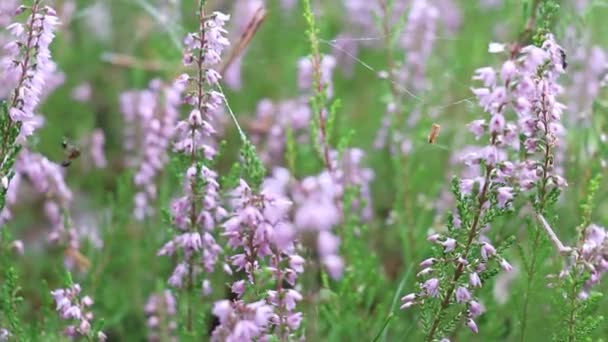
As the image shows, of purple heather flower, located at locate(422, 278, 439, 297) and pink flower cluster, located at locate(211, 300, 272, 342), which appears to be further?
purple heather flower, located at locate(422, 278, 439, 297)

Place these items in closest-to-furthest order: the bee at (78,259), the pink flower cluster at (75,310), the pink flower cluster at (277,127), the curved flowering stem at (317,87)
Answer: the pink flower cluster at (75,310) → the curved flowering stem at (317,87) → the bee at (78,259) → the pink flower cluster at (277,127)

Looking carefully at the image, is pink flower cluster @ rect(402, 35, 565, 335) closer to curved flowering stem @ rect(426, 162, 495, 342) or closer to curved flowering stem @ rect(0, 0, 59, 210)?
curved flowering stem @ rect(426, 162, 495, 342)

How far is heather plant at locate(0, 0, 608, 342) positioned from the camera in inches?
93.0

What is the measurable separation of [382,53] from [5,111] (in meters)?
4.04

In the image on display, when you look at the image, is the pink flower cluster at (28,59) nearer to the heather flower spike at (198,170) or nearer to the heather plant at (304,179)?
the heather plant at (304,179)

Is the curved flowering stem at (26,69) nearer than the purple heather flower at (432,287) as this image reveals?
No

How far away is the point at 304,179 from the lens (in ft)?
6.57

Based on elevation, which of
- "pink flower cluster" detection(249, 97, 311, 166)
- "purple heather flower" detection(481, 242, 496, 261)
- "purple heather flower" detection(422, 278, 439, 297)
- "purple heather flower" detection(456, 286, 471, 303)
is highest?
"pink flower cluster" detection(249, 97, 311, 166)

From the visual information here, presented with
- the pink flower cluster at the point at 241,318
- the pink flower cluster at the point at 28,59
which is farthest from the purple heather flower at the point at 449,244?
the pink flower cluster at the point at 28,59

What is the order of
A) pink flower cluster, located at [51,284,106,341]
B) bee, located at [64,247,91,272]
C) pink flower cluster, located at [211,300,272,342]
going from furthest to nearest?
bee, located at [64,247,91,272] → pink flower cluster, located at [51,284,106,341] → pink flower cluster, located at [211,300,272,342]

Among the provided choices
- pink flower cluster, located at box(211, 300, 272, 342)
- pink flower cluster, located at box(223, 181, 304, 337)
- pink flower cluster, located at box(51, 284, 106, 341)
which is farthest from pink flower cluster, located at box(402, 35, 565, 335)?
pink flower cluster, located at box(51, 284, 106, 341)

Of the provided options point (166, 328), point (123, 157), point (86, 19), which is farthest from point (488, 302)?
point (86, 19)

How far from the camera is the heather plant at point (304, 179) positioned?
7.75ft

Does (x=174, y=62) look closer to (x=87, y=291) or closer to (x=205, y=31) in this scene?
(x=87, y=291)
